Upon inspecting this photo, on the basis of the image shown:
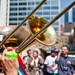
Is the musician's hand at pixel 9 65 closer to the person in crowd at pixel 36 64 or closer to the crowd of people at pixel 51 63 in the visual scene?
the crowd of people at pixel 51 63

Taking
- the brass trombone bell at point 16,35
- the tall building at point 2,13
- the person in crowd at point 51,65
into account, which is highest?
the tall building at point 2,13

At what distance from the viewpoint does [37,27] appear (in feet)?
10.9

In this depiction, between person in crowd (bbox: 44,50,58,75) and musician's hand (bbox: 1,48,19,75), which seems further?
person in crowd (bbox: 44,50,58,75)

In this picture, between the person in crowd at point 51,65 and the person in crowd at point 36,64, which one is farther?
the person in crowd at point 36,64

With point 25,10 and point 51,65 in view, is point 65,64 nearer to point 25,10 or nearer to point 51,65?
point 51,65

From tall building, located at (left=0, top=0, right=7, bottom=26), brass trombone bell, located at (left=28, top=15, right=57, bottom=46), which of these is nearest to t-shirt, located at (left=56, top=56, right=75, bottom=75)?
brass trombone bell, located at (left=28, top=15, right=57, bottom=46)

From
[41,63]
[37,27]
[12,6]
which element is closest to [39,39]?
[37,27]

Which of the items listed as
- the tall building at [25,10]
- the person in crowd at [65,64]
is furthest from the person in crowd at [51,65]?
the tall building at [25,10]

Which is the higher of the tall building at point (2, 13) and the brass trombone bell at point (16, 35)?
the tall building at point (2, 13)

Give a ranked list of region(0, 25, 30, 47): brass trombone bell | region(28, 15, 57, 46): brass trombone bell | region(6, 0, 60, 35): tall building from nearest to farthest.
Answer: region(28, 15, 57, 46): brass trombone bell → region(0, 25, 30, 47): brass trombone bell → region(6, 0, 60, 35): tall building

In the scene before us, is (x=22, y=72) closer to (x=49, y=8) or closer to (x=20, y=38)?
(x=20, y=38)

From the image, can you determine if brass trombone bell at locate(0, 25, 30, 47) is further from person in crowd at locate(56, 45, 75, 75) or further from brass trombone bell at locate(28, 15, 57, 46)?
person in crowd at locate(56, 45, 75, 75)

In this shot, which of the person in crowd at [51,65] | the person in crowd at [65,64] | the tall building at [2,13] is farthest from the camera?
the tall building at [2,13]

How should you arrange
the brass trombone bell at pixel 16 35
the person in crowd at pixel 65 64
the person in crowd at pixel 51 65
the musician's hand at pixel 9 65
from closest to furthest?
1. the musician's hand at pixel 9 65
2. the brass trombone bell at pixel 16 35
3. the person in crowd at pixel 65 64
4. the person in crowd at pixel 51 65
